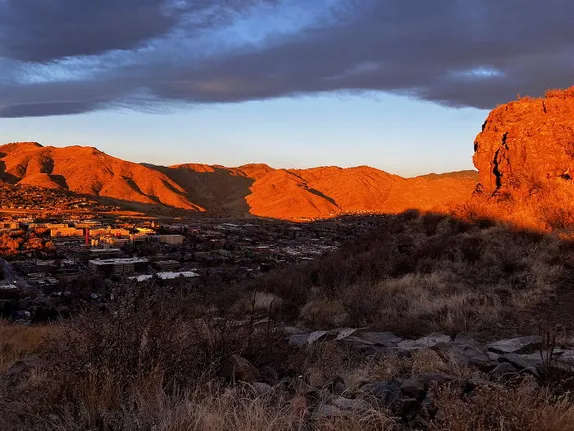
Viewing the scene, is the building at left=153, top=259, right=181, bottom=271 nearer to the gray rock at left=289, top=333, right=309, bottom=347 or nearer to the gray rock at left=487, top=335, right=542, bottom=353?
the gray rock at left=289, top=333, right=309, bottom=347

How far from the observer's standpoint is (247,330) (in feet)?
17.4

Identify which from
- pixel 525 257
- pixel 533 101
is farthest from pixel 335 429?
pixel 533 101

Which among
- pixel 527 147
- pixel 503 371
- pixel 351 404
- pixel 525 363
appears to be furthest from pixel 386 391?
pixel 527 147

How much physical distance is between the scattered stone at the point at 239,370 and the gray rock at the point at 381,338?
9.84 feet

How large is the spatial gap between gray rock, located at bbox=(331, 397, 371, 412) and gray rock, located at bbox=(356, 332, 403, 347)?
326 cm

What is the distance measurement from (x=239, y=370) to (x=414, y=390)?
5.23 feet

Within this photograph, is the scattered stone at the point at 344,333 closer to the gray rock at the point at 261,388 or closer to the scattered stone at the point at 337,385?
the scattered stone at the point at 337,385

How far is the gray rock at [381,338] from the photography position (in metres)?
7.03

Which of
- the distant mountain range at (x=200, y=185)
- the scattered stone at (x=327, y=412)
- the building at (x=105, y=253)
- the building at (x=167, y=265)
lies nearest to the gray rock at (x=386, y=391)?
the scattered stone at (x=327, y=412)

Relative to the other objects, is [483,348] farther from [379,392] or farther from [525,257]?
[525,257]

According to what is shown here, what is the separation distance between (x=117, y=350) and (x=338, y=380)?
2.15m

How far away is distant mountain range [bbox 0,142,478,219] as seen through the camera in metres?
84.3

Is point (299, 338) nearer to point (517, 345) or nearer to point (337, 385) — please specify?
point (337, 385)

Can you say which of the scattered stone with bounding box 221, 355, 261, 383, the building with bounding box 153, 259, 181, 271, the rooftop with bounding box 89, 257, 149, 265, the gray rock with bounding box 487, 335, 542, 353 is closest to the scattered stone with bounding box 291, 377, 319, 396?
the scattered stone with bounding box 221, 355, 261, 383
